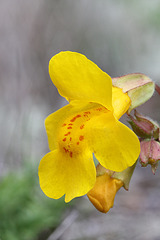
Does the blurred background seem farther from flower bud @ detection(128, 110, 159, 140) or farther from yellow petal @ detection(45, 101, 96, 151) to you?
yellow petal @ detection(45, 101, 96, 151)

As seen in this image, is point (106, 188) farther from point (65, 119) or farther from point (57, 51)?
point (57, 51)

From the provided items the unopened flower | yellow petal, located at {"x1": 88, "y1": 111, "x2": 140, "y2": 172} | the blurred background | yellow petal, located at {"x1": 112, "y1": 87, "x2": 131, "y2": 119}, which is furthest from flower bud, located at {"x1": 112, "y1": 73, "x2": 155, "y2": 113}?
the blurred background

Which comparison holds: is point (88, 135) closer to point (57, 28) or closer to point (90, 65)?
point (90, 65)

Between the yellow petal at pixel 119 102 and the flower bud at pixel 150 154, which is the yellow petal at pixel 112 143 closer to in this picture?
the yellow petal at pixel 119 102

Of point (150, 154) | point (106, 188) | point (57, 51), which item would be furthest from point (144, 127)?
point (57, 51)

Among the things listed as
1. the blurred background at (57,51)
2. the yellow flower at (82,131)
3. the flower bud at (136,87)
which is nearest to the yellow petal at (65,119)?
the yellow flower at (82,131)
